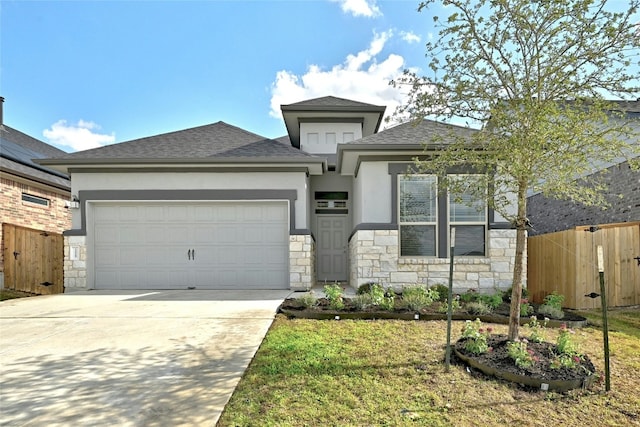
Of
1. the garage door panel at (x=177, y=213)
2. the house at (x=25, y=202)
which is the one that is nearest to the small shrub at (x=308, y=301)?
the garage door panel at (x=177, y=213)

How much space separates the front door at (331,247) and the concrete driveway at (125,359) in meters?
4.01

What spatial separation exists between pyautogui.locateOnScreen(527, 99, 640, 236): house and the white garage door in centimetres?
637

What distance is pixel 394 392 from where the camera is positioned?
345 cm

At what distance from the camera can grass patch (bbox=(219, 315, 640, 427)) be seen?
3.04 m

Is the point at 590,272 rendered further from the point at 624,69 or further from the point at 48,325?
the point at 48,325

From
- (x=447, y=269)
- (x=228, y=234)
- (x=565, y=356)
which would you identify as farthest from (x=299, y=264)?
(x=565, y=356)

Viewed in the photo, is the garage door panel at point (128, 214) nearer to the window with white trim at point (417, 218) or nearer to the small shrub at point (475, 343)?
the window with white trim at point (417, 218)

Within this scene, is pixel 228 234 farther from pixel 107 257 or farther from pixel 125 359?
pixel 125 359

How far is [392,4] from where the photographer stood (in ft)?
20.8

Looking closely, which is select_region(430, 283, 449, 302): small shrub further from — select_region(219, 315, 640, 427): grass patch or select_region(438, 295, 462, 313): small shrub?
select_region(219, 315, 640, 427): grass patch

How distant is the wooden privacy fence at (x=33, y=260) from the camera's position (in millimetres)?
9781

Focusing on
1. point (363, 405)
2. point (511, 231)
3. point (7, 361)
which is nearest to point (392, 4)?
point (511, 231)

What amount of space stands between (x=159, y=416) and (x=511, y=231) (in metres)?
8.07

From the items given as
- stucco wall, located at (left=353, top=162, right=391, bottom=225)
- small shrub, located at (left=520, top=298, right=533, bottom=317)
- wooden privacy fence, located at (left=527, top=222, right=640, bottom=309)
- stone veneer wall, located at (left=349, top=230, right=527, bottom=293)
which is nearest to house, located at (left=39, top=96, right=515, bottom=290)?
stucco wall, located at (left=353, top=162, right=391, bottom=225)
